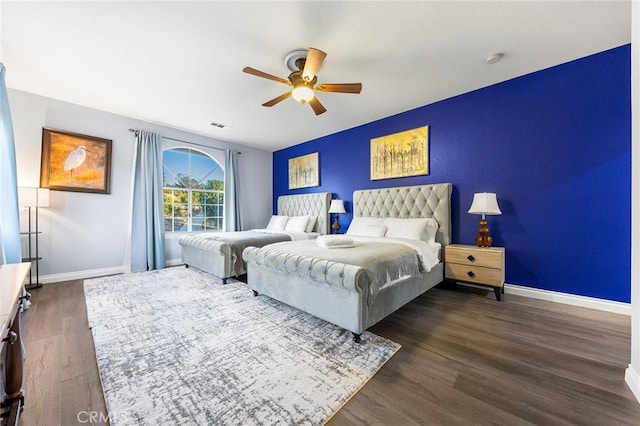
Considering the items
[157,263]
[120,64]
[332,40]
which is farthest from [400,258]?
[157,263]

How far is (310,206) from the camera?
5457mm

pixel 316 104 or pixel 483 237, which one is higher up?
pixel 316 104

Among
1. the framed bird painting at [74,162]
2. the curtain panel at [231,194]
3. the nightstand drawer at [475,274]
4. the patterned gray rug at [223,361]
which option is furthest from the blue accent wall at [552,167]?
the framed bird painting at [74,162]

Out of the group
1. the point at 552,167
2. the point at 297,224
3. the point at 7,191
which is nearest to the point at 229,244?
the point at 297,224

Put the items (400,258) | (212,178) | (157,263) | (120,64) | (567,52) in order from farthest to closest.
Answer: (212,178) < (157,263) < (120,64) < (567,52) < (400,258)

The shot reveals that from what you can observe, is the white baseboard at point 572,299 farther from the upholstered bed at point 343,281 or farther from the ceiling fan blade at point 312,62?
the ceiling fan blade at point 312,62

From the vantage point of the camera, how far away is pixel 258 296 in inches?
119

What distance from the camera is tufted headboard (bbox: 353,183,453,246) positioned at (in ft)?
11.4

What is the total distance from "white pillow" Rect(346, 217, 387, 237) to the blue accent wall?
3.61ft

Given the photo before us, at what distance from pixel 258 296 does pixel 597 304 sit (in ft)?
12.6

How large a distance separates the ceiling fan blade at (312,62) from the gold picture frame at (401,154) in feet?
7.38

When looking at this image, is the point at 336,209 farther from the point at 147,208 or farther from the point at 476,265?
the point at 147,208

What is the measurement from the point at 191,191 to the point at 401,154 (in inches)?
178

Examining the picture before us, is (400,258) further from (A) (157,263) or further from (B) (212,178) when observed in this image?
(B) (212,178)
